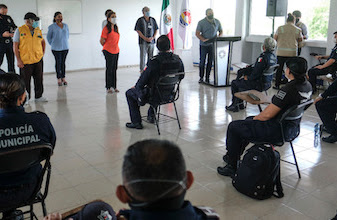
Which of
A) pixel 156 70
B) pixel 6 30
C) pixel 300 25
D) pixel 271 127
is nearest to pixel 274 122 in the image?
pixel 271 127

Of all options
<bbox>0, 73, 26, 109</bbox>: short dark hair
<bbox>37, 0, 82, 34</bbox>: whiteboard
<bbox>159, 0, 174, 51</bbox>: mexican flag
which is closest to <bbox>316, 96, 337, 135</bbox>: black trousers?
<bbox>0, 73, 26, 109</bbox>: short dark hair

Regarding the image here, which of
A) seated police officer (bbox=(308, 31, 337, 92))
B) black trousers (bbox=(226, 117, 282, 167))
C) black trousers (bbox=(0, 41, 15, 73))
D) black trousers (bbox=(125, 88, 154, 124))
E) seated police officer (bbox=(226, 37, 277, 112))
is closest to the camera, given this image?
black trousers (bbox=(226, 117, 282, 167))

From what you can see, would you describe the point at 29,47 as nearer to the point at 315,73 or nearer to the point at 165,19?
the point at 165,19

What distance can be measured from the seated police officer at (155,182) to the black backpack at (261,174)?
6.15 feet

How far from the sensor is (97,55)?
33.2 ft

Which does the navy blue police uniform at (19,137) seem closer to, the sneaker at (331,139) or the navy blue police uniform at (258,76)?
the sneaker at (331,139)

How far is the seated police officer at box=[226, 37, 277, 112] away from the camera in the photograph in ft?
17.1

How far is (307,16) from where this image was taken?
8141 millimetres

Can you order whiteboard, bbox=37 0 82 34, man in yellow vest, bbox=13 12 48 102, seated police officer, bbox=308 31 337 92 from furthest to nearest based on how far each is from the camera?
whiteboard, bbox=37 0 82 34 < seated police officer, bbox=308 31 337 92 < man in yellow vest, bbox=13 12 48 102

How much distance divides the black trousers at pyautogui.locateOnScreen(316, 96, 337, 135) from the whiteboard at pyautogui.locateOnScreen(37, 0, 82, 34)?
6.94 meters

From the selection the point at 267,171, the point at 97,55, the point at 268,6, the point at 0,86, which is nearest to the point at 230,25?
the point at 268,6

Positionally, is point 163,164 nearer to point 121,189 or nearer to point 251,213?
point 121,189

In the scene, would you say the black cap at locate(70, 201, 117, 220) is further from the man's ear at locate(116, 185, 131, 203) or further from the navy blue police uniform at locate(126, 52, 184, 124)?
the navy blue police uniform at locate(126, 52, 184, 124)

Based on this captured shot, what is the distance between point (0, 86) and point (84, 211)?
94 centimetres
